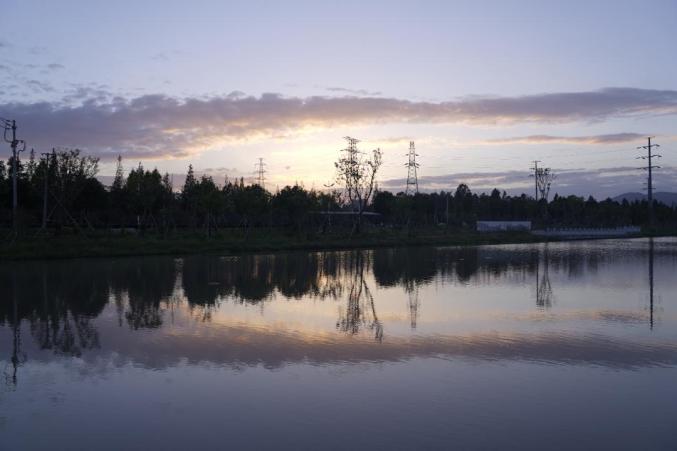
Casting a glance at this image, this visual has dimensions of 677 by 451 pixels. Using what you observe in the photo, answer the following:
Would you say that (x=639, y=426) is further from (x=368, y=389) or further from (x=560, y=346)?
(x=560, y=346)

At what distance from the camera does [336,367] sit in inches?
316

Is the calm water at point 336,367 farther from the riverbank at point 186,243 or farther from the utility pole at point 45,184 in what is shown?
the utility pole at point 45,184

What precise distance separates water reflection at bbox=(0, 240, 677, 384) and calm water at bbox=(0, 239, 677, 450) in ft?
0.22

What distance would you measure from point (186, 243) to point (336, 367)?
983 inches

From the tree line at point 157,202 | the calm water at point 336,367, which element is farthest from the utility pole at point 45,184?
the calm water at point 336,367

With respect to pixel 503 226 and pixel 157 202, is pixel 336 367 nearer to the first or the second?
pixel 157 202

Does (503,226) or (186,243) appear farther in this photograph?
(503,226)

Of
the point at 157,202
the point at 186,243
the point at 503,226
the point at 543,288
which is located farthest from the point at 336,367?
the point at 503,226

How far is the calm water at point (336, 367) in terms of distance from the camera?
18.7ft

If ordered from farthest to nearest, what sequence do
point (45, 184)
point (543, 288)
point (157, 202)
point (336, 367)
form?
point (157, 202) < point (45, 184) < point (543, 288) < point (336, 367)

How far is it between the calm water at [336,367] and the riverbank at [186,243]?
10185 millimetres

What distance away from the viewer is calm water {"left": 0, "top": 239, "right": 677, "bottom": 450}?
5699 mm

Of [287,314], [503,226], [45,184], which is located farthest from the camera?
[503,226]

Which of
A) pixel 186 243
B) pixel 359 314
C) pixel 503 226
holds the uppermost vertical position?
pixel 503 226
